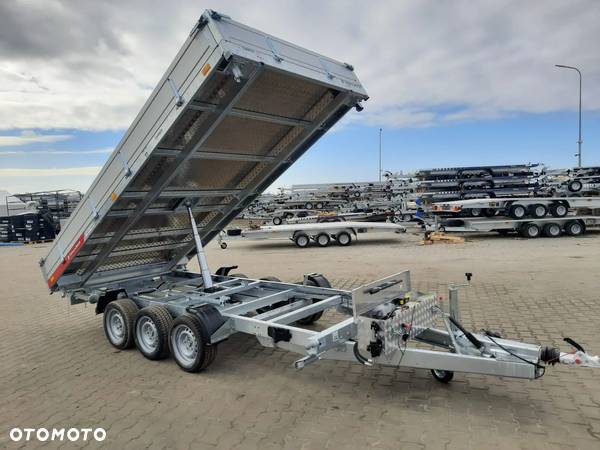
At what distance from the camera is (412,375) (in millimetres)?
4273

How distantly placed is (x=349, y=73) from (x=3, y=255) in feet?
66.6

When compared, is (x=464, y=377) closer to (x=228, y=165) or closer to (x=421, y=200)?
(x=228, y=165)

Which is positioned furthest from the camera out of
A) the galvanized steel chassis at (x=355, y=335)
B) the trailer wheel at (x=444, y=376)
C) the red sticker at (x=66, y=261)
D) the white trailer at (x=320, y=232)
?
the white trailer at (x=320, y=232)

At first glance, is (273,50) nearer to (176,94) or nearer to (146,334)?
(176,94)

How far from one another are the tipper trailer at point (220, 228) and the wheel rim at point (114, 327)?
2 centimetres

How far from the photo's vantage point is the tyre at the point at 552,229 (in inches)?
643

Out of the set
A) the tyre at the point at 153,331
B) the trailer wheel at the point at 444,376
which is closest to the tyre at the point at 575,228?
the trailer wheel at the point at 444,376

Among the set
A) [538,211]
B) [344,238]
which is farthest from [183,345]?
[538,211]

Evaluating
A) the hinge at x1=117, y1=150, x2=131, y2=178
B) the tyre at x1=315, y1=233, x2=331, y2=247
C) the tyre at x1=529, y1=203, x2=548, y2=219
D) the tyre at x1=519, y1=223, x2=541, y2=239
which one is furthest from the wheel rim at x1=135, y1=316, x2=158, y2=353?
the tyre at x1=529, y1=203, x2=548, y2=219

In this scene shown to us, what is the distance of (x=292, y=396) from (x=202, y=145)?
2.81 meters

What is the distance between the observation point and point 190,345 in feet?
15.0

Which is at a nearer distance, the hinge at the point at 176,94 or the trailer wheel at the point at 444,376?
the hinge at the point at 176,94

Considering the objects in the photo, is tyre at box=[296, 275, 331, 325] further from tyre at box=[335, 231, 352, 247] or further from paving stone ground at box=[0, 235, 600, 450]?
tyre at box=[335, 231, 352, 247]

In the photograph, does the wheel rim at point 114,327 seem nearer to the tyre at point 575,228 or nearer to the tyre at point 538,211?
the tyre at point 538,211
